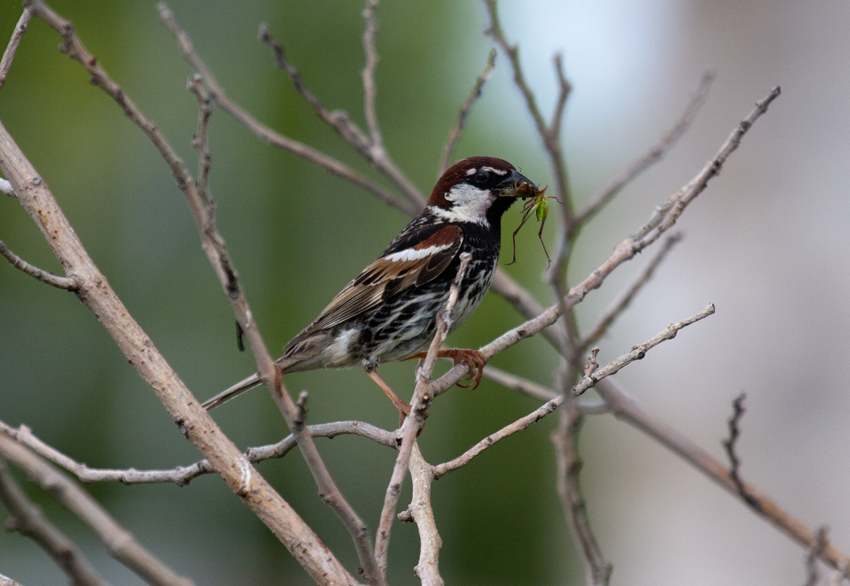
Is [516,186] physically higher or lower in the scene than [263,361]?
higher

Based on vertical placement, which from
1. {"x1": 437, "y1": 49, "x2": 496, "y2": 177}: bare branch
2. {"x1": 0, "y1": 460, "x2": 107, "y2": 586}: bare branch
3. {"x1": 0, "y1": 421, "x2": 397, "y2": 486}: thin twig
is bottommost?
{"x1": 0, "y1": 460, "x2": 107, "y2": 586}: bare branch

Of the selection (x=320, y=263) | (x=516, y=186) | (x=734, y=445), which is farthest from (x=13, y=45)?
(x=320, y=263)

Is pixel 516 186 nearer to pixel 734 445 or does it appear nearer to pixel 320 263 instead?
pixel 734 445

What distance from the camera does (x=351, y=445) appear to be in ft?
23.0

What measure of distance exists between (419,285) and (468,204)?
401 mm

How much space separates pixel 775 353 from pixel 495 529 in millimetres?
3268

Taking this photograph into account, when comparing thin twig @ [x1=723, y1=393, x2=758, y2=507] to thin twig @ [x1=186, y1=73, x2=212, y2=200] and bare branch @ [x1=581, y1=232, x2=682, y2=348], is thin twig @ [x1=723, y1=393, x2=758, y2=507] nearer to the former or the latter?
bare branch @ [x1=581, y1=232, x2=682, y2=348]

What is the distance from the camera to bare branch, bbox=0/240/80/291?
141 centimetres

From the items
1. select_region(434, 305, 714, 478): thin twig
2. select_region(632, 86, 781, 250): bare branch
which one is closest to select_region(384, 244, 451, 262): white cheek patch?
select_region(632, 86, 781, 250): bare branch

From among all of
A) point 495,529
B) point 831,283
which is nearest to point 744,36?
point 831,283

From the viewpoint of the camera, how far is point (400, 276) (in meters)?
2.84

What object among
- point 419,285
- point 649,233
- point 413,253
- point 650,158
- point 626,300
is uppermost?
point 413,253

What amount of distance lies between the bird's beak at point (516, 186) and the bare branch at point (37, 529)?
203 centimetres

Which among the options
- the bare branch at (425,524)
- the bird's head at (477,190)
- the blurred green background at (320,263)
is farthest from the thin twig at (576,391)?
the blurred green background at (320,263)
